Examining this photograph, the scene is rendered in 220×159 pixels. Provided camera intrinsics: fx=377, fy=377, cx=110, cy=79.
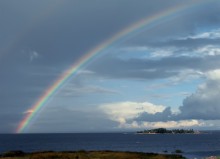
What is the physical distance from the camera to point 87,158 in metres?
93.5

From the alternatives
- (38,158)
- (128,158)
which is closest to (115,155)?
(128,158)

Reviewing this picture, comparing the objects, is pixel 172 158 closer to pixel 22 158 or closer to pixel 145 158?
pixel 145 158

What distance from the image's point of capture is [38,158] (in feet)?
318

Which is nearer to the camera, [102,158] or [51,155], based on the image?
[102,158]

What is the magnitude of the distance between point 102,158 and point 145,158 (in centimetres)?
1250

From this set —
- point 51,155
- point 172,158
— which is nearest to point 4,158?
point 51,155

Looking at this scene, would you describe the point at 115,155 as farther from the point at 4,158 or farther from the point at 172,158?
the point at 4,158

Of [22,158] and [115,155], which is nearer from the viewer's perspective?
[22,158]

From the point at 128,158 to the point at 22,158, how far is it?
1081 inches

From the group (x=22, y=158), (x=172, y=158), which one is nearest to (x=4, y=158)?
(x=22, y=158)

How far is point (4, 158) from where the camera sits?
318ft

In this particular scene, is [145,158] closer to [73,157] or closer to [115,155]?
[115,155]

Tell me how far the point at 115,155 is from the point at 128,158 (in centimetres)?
794

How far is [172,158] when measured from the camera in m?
102
